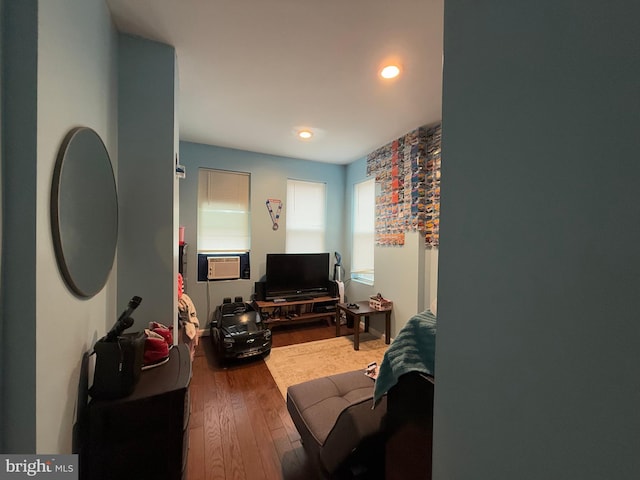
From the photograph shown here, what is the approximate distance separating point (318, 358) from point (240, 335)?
86 cm

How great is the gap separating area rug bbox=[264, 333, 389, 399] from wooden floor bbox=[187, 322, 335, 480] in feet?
0.45

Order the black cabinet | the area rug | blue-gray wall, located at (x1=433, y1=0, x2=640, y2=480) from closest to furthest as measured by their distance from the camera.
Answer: blue-gray wall, located at (x1=433, y1=0, x2=640, y2=480)
the black cabinet
the area rug

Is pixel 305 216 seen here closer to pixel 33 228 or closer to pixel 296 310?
pixel 296 310

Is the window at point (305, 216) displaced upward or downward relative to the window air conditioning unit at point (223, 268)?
upward

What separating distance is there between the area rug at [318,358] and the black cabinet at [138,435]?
1118 mm

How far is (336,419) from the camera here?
1.32 m

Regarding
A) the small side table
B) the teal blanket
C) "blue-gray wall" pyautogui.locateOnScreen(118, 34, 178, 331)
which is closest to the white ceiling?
"blue-gray wall" pyautogui.locateOnScreen(118, 34, 178, 331)

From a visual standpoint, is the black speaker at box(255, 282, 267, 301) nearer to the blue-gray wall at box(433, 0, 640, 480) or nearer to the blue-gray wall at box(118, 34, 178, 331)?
the blue-gray wall at box(118, 34, 178, 331)

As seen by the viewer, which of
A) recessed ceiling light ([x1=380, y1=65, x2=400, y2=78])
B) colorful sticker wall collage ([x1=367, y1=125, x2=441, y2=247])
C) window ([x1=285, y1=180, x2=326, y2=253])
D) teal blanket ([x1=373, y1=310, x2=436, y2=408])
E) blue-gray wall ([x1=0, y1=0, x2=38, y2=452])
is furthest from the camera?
window ([x1=285, y1=180, x2=326, y2=253])

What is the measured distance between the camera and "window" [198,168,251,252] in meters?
3.31

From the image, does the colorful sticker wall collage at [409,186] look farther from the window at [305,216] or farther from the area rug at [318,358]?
the area rug at [318,358]

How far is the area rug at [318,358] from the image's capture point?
2.36 m

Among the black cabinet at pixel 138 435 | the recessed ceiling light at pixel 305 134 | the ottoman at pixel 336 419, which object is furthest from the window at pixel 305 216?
the black cabinet at pixel 138 435

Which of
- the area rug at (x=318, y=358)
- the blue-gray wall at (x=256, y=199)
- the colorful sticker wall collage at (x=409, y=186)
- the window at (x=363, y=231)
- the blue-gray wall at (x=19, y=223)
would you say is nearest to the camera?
the blue-gray wall at (x=19, y=223)
